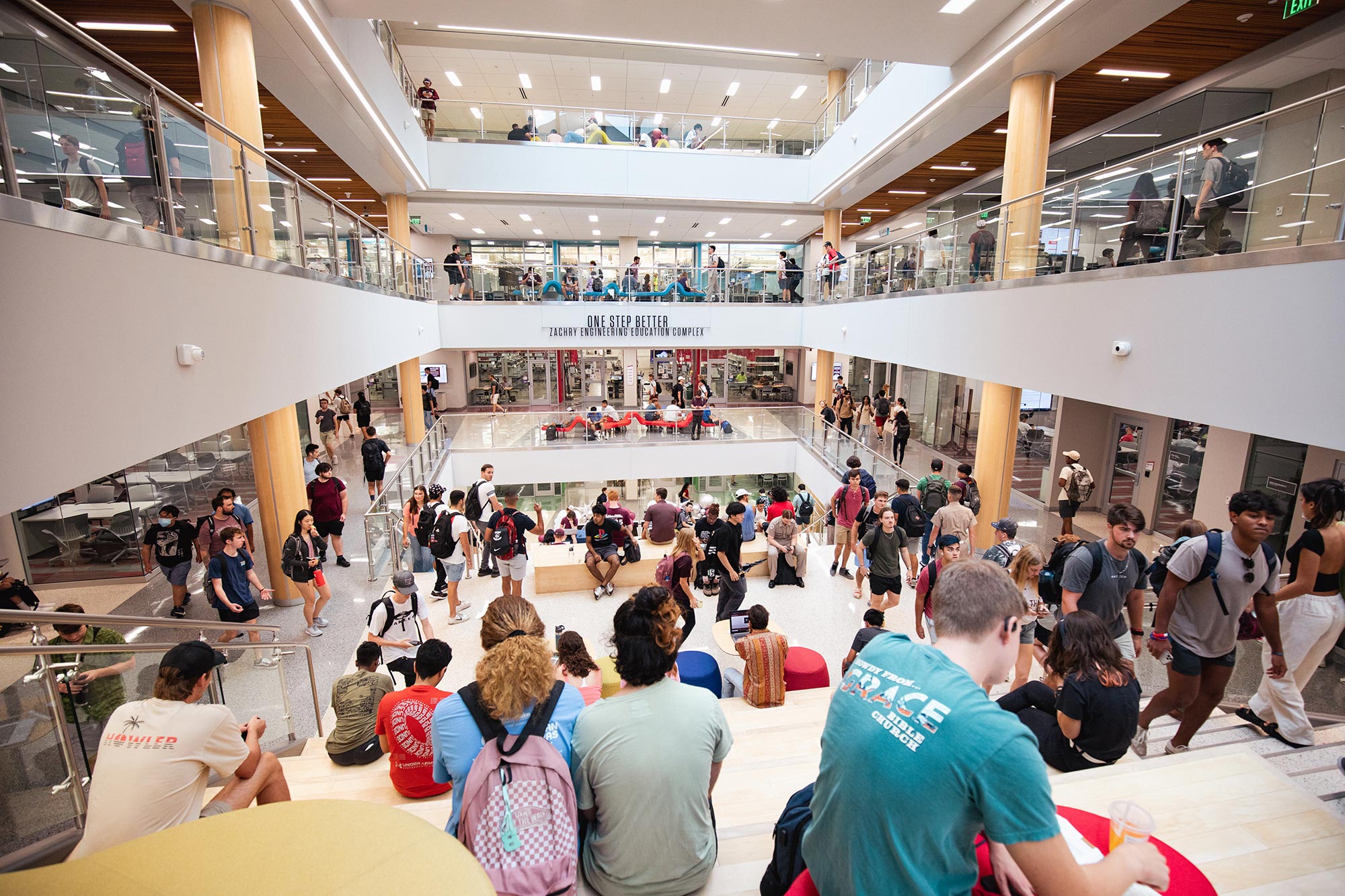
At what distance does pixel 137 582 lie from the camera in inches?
335

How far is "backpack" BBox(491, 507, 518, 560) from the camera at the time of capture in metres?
7.38

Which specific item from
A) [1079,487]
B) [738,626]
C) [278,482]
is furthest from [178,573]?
[1079,487]

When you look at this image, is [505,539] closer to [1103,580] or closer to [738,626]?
[738,626]

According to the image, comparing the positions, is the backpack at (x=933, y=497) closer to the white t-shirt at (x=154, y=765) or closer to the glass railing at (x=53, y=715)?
the white t-shirt at (x=154, y=765)

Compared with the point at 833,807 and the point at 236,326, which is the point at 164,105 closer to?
the point at 236,326

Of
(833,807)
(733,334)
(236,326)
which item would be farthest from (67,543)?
(733,334)

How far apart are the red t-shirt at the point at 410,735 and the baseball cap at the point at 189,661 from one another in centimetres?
102

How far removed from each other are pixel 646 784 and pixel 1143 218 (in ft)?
22.7

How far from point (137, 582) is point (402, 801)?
7.85 meters

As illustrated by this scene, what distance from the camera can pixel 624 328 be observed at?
54.1 feet

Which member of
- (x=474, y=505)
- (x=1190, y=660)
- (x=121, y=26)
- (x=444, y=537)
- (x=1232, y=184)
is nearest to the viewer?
(x=1190, y=660)

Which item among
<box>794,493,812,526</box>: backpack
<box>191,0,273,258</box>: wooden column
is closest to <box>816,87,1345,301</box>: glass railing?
<box>794,493,812,526</box>: backpack

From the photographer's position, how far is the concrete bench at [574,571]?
336 inches

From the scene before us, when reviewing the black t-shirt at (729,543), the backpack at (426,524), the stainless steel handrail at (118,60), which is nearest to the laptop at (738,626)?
the black t-shirt at (729,543)
